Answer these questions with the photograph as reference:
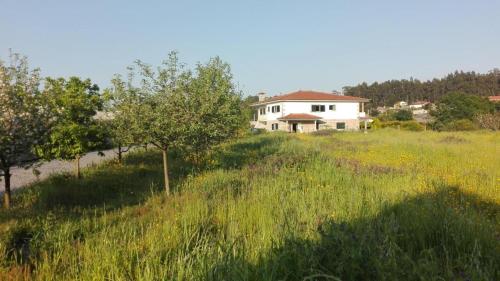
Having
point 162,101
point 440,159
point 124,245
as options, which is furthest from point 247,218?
point 440,159

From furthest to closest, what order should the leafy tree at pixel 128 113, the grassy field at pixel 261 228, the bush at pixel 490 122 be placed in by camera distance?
1. the bush at pixel 490 122
2. the leafy tree at pixel 128 113
3. the grassy field at pixel 261 228

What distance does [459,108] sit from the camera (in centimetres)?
5575

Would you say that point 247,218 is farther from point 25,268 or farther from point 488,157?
point 488,157

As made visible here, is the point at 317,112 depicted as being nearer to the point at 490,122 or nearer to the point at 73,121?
the point at 490,122

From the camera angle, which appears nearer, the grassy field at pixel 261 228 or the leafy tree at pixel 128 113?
the grassy field at pixel 261 228

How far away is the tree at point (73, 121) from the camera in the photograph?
8594mm

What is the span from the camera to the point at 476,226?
512 cm

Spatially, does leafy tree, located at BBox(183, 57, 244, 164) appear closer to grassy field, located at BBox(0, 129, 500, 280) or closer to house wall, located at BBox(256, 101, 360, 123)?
Answer: grassy field, located at BBox(0, 129, 500, 280)

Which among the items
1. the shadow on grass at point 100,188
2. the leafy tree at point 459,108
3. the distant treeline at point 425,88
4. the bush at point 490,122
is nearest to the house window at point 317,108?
the leafy tree at point 459,108

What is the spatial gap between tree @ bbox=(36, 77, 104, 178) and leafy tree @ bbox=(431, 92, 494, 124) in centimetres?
5437

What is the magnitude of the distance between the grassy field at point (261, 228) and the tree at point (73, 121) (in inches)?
41.3

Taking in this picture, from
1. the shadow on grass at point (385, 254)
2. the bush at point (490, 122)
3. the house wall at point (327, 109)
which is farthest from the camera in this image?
the house wall at point (327, 109)

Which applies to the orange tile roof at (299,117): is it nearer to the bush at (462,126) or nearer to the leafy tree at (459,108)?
the bush at (462,126)

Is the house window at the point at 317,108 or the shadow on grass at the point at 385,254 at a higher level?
the house window at the point at 317,108
